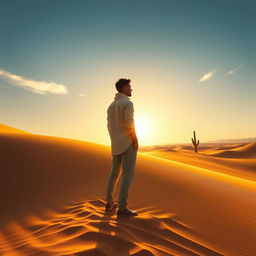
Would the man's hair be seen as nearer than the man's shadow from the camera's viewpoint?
No

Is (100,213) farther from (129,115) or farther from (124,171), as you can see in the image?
(129,115)

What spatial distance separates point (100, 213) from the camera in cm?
315

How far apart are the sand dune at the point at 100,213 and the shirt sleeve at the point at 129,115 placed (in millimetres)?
1287

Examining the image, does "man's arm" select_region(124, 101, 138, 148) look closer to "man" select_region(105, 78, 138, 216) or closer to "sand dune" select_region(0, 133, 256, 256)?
"man" select_region(105, 78, 138, 216)

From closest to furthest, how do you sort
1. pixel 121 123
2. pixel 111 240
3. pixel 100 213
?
1. pixel 111 240
2. pixel 100 213
3. pixel 121 123

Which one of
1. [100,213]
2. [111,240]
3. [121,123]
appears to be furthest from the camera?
[121,123]

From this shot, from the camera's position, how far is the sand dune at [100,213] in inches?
90.7

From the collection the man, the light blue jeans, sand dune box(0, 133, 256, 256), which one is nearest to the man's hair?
the man

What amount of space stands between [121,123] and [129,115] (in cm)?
20

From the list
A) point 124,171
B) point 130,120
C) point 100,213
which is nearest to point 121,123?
point 130,120

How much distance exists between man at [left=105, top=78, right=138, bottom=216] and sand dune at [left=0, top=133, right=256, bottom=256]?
0.37 meters

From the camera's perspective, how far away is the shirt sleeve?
10.5 ft

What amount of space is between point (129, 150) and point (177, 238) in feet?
4.21

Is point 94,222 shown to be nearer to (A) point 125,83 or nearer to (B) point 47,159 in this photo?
(A) point 125,83
